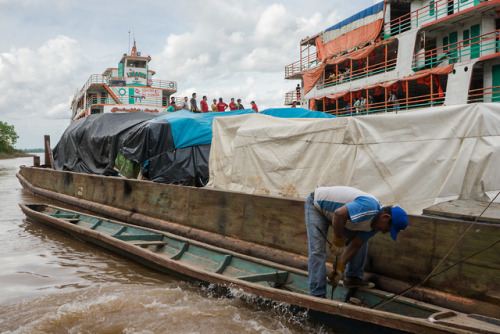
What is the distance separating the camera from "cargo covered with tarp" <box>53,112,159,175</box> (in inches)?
483

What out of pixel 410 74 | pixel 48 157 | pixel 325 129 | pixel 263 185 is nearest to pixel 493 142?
pixel 325 129

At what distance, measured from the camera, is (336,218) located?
3803 mm

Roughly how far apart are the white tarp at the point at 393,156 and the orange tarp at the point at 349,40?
2061 cm

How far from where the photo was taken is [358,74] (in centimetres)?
2559

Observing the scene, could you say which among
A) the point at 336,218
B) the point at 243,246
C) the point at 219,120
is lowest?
the point at 243,246

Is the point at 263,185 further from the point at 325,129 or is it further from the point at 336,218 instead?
the point at 336,218

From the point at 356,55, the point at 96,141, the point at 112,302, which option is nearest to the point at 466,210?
the point at 112,302

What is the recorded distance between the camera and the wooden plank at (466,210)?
4.05 metres

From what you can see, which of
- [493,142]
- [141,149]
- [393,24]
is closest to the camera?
[493,142]

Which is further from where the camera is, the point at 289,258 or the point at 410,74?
the point at 410,74

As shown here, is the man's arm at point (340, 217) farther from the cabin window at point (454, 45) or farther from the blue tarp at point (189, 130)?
the cabin window at point (454, 45)

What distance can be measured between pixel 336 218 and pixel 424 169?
2.13m

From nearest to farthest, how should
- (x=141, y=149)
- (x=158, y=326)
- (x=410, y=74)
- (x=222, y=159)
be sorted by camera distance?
(x=158, y=326), (x=222, y=159), (x=141, y=149), (x=410, y=74)

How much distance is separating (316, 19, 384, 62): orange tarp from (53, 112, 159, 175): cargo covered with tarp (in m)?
17.6
